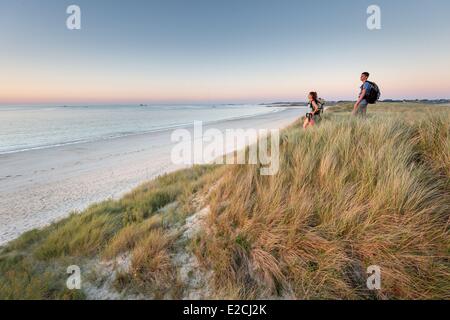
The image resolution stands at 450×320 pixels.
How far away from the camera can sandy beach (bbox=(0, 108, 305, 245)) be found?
5332 millimetres

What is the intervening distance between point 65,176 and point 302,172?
894 centimetres

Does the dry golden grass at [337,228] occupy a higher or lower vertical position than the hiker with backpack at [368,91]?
lower

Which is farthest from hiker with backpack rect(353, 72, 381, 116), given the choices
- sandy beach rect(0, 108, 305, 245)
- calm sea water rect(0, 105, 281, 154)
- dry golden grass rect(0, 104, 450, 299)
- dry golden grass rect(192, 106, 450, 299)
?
calm sea water rect(0, 105, 281, 154)

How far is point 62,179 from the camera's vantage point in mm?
8125

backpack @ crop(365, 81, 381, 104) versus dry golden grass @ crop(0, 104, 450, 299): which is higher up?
backpack @ crop(365, 81, 381, 104)

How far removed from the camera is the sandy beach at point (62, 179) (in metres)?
5.33

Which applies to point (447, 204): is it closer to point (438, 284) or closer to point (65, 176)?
point (438, 284)

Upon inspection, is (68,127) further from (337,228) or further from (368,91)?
(337,228)

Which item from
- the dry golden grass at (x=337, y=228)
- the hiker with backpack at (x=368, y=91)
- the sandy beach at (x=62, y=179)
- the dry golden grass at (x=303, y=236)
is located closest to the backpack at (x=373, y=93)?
the hiker with backpack at (x=368, y=91)

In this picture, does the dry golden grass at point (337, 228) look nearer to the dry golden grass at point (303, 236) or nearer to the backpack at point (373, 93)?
the dry golden grass at point (303, 236)

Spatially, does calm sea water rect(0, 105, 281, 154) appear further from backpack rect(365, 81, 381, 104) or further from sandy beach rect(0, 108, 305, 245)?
backpack rect(365, 81, 381, 104)

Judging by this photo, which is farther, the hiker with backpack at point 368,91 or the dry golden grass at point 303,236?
the hiker with backpack at point 368,91

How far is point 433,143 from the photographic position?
3893 mm
